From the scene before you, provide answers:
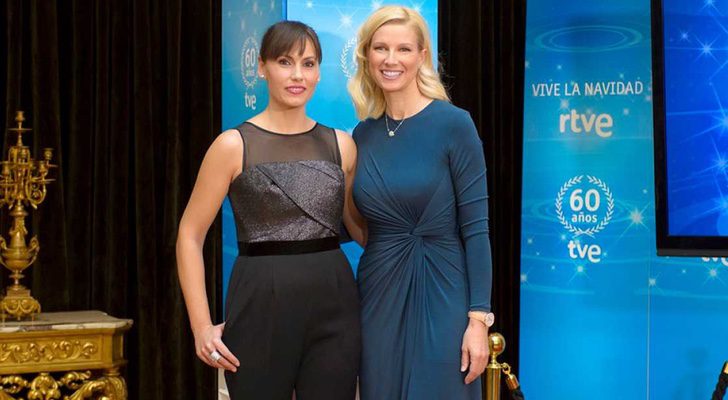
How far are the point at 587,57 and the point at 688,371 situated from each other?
55.9 inches

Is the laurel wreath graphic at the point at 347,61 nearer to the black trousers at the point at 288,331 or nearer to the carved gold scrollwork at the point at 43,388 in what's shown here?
the black trousers at the point at 288,331

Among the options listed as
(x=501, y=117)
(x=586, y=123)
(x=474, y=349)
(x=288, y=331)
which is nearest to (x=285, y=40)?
(x=288, y=331)

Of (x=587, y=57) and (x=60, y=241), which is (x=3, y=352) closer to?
(x=60, y=241)

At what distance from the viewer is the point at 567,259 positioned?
4.56m

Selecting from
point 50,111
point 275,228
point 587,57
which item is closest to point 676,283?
point 587,57

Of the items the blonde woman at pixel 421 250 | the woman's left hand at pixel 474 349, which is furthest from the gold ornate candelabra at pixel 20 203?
the woman's left hand at pixel 474 349

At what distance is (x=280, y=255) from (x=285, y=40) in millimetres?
539

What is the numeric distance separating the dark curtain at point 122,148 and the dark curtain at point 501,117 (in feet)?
3.89

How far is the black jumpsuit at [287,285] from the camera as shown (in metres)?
2.49

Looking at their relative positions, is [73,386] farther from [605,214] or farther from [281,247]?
[605,214]

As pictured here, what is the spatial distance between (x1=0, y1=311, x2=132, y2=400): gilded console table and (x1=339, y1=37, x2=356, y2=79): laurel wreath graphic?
121 cm

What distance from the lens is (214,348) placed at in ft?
8.24

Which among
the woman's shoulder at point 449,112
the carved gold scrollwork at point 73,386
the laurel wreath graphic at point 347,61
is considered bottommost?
the carved gold scrollwork at point 73,386

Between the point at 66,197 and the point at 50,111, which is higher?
the point at 50,111
